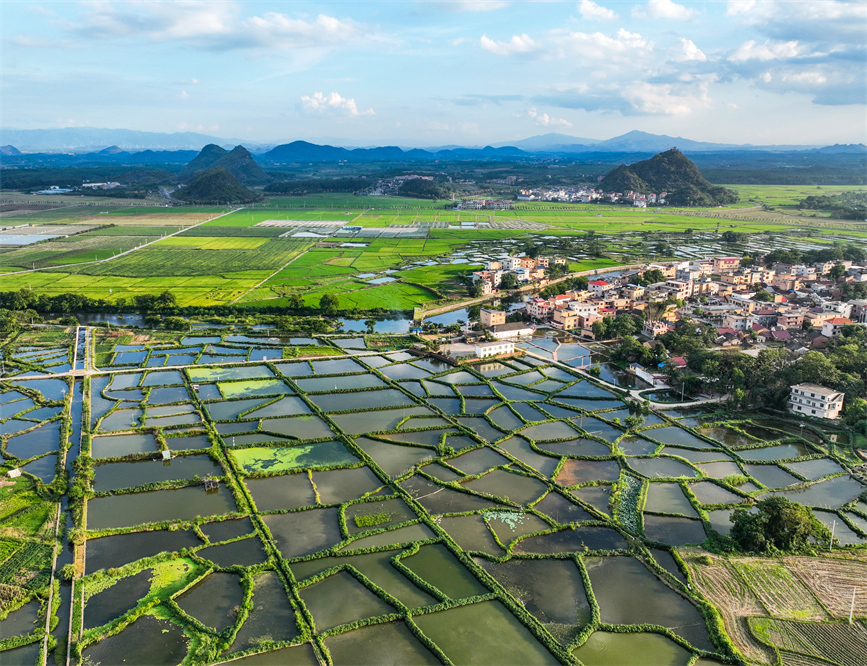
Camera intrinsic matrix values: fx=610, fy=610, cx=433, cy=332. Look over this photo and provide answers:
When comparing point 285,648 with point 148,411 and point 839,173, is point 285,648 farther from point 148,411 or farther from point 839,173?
point 839,173

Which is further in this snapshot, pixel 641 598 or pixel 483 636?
pixel 641 598

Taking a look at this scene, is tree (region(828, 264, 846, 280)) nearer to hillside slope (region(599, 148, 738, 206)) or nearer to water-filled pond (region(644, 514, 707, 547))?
water-filled pond (region(644, 514, 707, 547))

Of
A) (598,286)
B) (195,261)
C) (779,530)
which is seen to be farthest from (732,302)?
(195,261)

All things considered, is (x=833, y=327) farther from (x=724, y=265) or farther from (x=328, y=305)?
(x=328, y=305)

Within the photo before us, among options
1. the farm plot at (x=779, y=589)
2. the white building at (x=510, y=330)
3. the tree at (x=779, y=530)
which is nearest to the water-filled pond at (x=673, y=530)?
the tree at (x=779, y=530)

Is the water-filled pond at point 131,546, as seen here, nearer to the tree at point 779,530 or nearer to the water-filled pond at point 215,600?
the water-filled pond at point 215,600

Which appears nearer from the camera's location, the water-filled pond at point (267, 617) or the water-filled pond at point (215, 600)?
the water-filled pond at point (267, 617)

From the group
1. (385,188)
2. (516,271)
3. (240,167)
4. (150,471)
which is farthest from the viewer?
(240,167)
